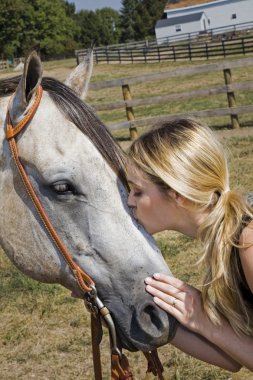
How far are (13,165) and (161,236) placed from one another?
377 centimetres

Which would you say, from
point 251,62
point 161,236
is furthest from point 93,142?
point 251,62

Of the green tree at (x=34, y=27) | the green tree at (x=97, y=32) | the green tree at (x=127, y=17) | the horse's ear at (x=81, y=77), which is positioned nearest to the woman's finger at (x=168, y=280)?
the horse's ear at (x=81, y=77)

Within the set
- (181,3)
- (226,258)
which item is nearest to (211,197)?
(226,258)

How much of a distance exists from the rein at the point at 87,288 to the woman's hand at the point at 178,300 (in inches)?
8.1

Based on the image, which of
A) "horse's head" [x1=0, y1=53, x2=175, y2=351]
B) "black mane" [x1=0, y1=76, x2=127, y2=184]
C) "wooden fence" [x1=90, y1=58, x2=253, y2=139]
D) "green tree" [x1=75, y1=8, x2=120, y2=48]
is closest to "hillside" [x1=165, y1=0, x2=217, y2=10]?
"green tree" [x1=75, y1=8, x2=120, y2=48]

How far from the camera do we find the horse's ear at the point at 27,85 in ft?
6.08

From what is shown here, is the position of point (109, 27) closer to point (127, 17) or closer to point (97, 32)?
point (97, 32)

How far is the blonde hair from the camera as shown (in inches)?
71.9

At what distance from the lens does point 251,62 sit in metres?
10.2

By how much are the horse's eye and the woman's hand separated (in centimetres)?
45

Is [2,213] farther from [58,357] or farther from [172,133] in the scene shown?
[58,357]

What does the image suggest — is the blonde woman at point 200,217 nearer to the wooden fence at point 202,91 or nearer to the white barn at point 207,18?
the wooden fence at point 202,91

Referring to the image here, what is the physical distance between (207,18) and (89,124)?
59969 millimetres

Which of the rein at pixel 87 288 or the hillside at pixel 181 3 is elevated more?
the hillside at pixel 181 3
